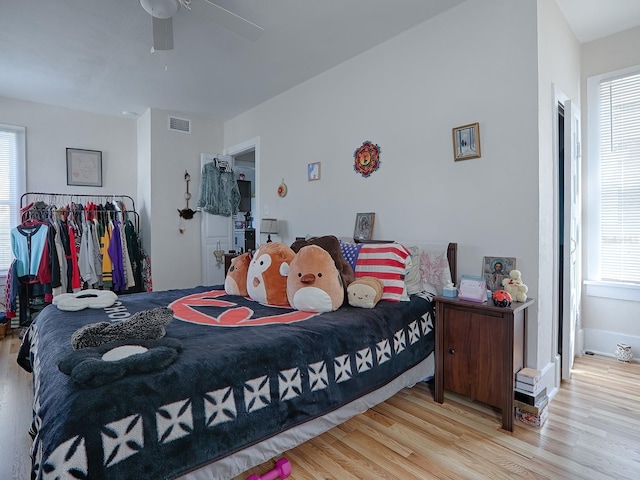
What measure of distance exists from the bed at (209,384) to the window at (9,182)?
2.81 meters

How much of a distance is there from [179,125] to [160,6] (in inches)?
109

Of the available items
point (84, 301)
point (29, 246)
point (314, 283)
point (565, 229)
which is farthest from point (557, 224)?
point (29, 246)

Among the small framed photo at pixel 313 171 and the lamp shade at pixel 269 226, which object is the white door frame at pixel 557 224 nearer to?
the small framed photo at pixel 313 171

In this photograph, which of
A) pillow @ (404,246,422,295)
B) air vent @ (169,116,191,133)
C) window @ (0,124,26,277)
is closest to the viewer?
pillow @ (404,246,422,295)

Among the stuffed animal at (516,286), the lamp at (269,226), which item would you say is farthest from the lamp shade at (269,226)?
the stuffed animal at (516,286)

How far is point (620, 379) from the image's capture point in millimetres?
2479

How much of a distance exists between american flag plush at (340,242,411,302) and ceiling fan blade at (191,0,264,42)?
1662 millimetres

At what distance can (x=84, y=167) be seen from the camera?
4.49 metres

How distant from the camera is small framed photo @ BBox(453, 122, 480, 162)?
7.56 feet

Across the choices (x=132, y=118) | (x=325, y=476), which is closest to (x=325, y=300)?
(x=325, y=476)

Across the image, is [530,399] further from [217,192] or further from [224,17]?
[217,192]

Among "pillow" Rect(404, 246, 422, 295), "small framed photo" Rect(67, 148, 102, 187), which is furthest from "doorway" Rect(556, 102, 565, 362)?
"small framed photo" Rect(67, 148, 102, 187)

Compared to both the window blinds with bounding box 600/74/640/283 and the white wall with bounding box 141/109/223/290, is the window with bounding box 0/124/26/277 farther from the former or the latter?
the window blinds with bounding box 600/74/640/283

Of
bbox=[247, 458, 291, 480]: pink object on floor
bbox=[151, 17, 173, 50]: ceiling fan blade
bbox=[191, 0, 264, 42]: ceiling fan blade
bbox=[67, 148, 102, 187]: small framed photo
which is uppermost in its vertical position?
bbox=[191, 0, 264, 42]: ceiling fan blade
